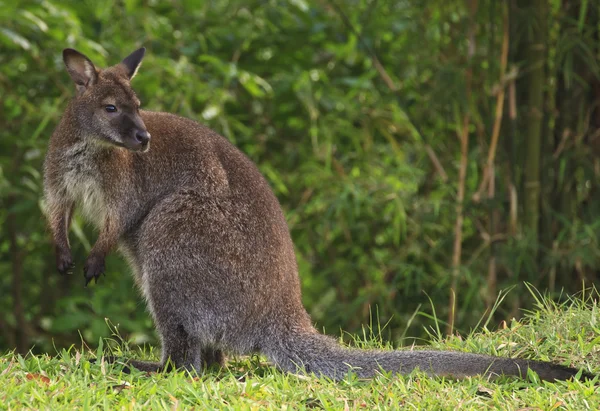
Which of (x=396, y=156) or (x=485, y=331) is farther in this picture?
(x=396, y=156)

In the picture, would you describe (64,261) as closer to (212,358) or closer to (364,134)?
(212,358)

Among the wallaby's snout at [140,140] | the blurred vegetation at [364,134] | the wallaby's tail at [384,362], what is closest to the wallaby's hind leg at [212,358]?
the wallaby's tail at [384,362]

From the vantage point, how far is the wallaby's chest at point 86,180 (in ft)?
17.1

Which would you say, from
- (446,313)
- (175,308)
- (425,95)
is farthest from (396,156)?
(175,308)

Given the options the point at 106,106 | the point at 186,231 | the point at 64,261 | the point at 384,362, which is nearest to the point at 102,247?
the point at 64,261

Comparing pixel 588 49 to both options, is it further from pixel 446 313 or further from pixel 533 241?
pixel 446 313

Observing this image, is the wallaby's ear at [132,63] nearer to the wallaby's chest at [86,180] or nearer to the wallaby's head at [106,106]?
the wallaby's head at [106,106]

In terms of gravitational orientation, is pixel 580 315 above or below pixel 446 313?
above

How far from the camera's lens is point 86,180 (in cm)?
526

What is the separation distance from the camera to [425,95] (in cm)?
770

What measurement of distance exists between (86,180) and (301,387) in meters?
1.76

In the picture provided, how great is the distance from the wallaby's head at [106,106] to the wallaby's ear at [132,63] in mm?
46

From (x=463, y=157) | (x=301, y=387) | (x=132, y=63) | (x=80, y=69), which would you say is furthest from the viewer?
(x=463, y=157)

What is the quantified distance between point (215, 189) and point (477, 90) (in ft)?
10.1
